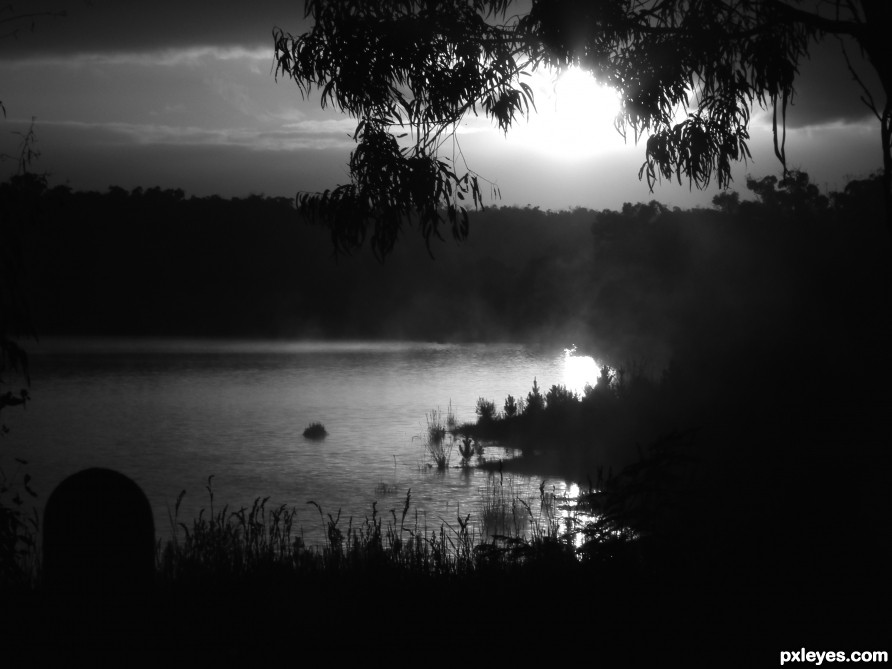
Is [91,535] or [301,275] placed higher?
[301,275]

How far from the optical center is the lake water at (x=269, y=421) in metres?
14.2

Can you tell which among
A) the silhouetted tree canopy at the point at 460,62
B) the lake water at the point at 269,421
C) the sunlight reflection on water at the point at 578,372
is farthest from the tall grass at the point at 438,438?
the silhouetted tree canopy at the point at 460,62

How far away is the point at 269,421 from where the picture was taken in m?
22.4

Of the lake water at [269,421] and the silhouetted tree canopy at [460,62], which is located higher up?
the silhouetted tree canopy at [460,62]

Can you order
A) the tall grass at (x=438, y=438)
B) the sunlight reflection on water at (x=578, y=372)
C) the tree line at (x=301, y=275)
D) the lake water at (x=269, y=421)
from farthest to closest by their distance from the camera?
A: the tree line at (x=301, y=275)
the sunlight reflection on water at (x=578, y=372)
the tall grass at (x=438, y=438)
the lake water at (x=269, y=421)

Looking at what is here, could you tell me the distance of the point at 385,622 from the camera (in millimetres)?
4602

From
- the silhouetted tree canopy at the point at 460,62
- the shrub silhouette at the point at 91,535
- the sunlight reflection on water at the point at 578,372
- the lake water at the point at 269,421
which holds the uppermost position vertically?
the silhouetted tree canopy at the point at 460,62

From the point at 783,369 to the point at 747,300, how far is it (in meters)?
7.92

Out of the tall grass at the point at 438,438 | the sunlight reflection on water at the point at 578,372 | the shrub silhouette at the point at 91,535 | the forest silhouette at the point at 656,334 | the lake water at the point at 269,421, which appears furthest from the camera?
the sunlight reflection on water at the point at 578,372

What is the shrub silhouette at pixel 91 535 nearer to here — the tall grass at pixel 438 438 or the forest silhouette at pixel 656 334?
the forest silhouette at pixel 656 334

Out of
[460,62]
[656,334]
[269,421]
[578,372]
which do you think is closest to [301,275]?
[578,372]

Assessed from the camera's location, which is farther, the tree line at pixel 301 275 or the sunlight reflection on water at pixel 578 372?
the tree line at pixel 301 275

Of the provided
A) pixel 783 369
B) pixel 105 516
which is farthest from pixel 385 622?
pixel 783 369

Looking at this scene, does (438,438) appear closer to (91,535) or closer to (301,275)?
(91,535)
